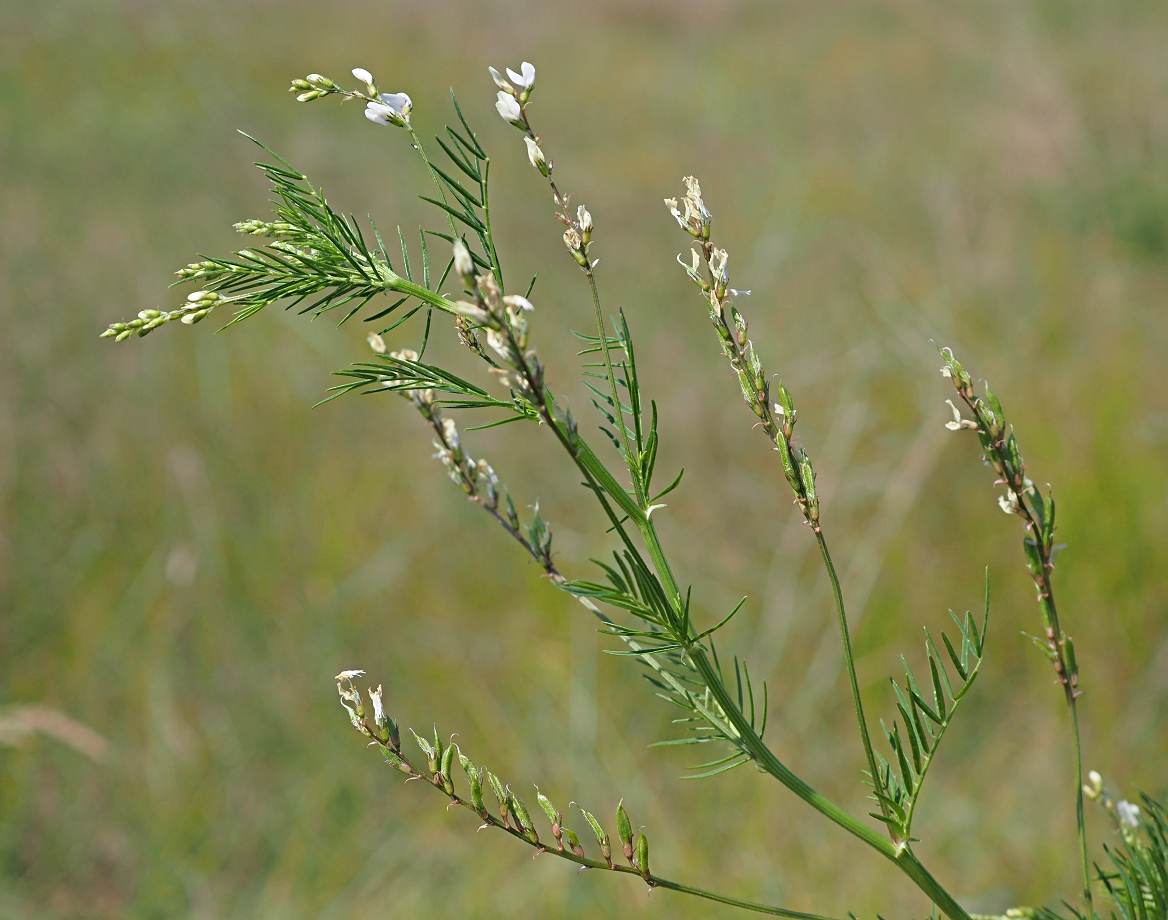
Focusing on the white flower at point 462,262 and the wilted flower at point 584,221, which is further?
the wilted flower at point 584,221

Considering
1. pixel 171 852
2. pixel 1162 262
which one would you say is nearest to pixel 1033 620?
pixel 1162 262

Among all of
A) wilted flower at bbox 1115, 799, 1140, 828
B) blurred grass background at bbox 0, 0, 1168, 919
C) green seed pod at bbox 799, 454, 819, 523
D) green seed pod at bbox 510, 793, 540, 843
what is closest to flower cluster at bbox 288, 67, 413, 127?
green seed pod at bbox 799, 454, 819, 523

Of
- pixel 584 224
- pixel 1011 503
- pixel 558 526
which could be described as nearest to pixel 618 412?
pixel 584 224

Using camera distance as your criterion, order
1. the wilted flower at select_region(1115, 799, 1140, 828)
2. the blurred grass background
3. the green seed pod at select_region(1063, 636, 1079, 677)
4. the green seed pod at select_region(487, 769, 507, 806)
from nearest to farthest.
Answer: the green seed pod at select_region(487, 769, 507, 806) < the green seed pod at select_region(1063, 636, 1079, 677) < the wilted flower at select_region(1115, 799, 1140, 828) < the blurred grass background

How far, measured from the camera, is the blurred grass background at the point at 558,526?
10.9 feet

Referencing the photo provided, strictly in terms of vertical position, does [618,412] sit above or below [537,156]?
below

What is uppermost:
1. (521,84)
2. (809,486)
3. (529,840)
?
(521,84)

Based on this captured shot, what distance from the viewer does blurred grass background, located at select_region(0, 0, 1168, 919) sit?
3316mm

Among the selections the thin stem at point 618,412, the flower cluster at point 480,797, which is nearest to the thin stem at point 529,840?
the flower cluster at point 480,797

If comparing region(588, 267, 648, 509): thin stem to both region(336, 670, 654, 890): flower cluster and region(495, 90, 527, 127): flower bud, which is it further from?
region(336, 670, 654, 890): flower cluster

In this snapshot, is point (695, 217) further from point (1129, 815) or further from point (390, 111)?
point (1129, 815)

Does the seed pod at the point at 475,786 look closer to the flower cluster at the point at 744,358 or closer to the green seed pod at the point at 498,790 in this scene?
the green seed pod at the point at 498,790

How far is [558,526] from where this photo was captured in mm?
4465

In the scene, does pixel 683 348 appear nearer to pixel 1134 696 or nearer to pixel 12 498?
pixel 1134 696
